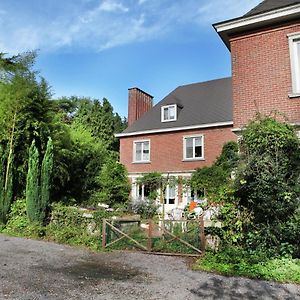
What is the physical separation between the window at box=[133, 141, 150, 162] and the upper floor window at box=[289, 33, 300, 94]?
1416 centimetres

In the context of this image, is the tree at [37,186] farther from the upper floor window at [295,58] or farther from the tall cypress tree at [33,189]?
the upper floor window at [295,58]

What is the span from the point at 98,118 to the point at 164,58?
24.5m

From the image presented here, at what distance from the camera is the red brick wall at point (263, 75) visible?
9078mm

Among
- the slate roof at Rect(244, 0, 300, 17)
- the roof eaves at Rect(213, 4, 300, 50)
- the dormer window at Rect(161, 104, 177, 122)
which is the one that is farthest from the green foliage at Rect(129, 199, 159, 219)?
the slate roof at Rect(244, 0, 300, 17)

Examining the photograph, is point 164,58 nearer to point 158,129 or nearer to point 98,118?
point 158,129

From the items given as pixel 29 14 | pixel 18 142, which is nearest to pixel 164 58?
pixel 29 14

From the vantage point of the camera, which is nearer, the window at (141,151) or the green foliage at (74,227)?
the green foliage at (74,227)

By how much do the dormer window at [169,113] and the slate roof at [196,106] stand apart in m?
0.32

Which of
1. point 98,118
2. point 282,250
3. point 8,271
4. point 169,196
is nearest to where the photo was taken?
point 8,271

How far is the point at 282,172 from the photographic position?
7797mm

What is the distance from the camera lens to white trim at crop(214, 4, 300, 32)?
9.02 metres

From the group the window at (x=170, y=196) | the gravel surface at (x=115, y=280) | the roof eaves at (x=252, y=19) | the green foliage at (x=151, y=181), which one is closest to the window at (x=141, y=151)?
the green foliage at (x=151, y=181)

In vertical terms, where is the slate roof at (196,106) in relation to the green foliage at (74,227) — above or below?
above

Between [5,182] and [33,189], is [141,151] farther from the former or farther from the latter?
[33,189]
